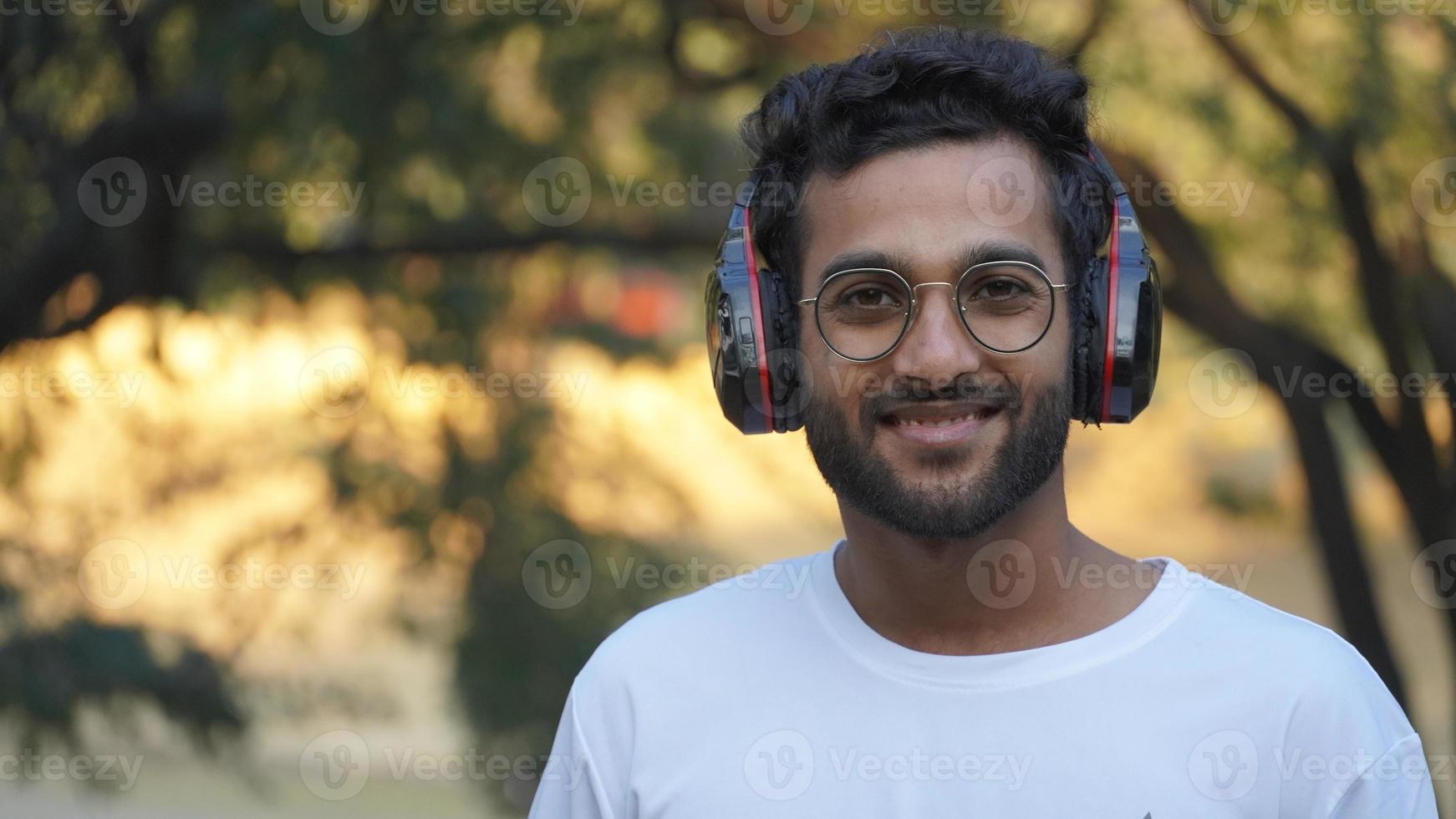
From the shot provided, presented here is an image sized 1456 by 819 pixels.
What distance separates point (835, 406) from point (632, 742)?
50 cm

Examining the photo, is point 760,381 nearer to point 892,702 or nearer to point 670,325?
point 892,702

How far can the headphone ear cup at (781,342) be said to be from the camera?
1803 millimetres

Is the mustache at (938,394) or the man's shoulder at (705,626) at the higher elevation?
the mustache at (938,394)

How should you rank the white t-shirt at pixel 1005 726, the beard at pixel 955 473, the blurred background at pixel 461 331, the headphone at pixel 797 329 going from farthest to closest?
the blurred background at pixel 461 331 → the headphone at pixel 797 329 → the beard at pixel 955 473 → the white t-shirt at pixel 1005 726

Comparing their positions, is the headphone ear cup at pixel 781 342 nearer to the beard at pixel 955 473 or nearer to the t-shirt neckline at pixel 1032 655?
the beard at pixel 955 473

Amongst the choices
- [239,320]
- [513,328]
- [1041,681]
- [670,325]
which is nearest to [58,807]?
[239,320]

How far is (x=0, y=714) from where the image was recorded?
4.10m

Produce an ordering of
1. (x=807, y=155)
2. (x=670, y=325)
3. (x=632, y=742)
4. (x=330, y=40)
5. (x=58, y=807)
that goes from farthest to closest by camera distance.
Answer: (x=58, y=807), (x=670, y=325), (x=330, y=40), (x=807, y=155), (x=632, y=742)

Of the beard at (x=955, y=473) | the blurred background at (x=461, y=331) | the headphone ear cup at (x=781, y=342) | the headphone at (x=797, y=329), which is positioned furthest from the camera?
the blurred background at (x=461, y=331)

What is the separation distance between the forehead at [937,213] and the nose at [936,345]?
0.09 feet

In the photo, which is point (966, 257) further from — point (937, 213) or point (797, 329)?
point (797, 329)

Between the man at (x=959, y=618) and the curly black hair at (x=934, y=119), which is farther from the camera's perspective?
the curly black hair at (x=934, y=119)

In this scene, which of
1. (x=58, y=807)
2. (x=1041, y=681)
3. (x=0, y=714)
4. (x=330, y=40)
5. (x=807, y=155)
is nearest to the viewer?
(x=1041, y=681)

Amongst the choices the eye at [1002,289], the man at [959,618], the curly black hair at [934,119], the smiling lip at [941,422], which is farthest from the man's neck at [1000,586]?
the curly black hair at [934,119]
